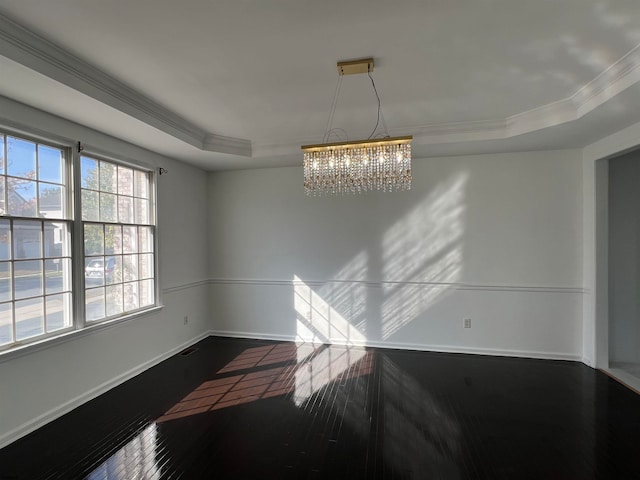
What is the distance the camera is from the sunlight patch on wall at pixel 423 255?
3.95 m

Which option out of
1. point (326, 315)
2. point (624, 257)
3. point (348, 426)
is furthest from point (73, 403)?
point (624, 257)

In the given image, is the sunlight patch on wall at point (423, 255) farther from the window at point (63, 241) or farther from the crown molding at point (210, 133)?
the window at point (63, 241)

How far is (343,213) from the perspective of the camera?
167 inches

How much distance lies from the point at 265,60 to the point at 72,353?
290 cm

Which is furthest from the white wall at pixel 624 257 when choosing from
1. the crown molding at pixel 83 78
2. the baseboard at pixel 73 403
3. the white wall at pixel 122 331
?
the baseboard at pixel 73 403

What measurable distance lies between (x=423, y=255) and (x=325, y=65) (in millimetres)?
2638

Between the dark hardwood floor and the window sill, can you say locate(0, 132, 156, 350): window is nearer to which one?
the window sill

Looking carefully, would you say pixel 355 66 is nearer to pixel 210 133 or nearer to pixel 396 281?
pixel 210 133

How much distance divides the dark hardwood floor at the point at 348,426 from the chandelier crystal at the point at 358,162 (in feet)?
6.41

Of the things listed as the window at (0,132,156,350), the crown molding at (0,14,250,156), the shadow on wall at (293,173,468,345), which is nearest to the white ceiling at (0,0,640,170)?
the crown molding at (0,14,250,156)

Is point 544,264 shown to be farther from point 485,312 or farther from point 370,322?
point 370,322

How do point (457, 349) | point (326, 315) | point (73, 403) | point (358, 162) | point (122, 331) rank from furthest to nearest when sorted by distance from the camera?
point (326, 315), point (457, 349), point (122, 331), point (73, 403), point (358, 162)

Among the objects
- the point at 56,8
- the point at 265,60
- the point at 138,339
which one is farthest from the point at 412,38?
the point at 138,339

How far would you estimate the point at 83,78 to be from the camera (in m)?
2.20
